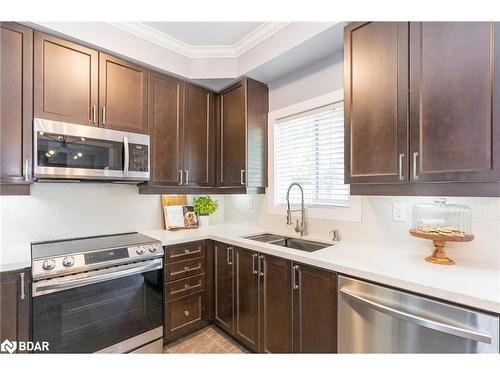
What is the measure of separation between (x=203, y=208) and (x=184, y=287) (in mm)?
860

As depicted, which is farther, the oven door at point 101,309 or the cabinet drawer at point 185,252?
the cabinet drawer at point 185,252

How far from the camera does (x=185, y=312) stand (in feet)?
6.78

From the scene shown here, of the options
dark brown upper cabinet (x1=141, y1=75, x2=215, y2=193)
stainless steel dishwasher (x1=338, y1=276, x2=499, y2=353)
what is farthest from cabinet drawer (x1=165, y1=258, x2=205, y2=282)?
stainless steel dishwasher (x1=338, y1=276, x2=499, y2=353)

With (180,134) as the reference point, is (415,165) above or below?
below

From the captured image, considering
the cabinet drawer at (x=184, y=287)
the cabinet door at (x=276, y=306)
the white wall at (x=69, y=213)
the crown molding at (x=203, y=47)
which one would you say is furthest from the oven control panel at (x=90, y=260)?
the crown molding at (x=203, y=47)

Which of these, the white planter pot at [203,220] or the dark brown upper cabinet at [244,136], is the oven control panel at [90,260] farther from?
the dark brown upper cabinet at [244,136]

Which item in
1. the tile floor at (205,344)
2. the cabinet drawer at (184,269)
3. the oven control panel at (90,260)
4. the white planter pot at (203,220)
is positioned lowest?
the tile floor at (205,344)

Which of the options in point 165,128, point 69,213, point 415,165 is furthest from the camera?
point 165,128

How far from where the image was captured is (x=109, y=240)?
198 cm

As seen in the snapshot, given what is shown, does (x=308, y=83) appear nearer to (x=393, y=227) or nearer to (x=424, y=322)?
(x=393, y=227)

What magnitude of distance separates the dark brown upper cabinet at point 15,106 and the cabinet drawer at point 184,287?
49.4 inches

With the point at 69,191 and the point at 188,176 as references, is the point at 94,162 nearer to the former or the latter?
the point at 69,191

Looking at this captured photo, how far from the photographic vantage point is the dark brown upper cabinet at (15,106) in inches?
58.4

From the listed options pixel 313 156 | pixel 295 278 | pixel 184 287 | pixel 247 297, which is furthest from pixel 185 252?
pixel 313 156
